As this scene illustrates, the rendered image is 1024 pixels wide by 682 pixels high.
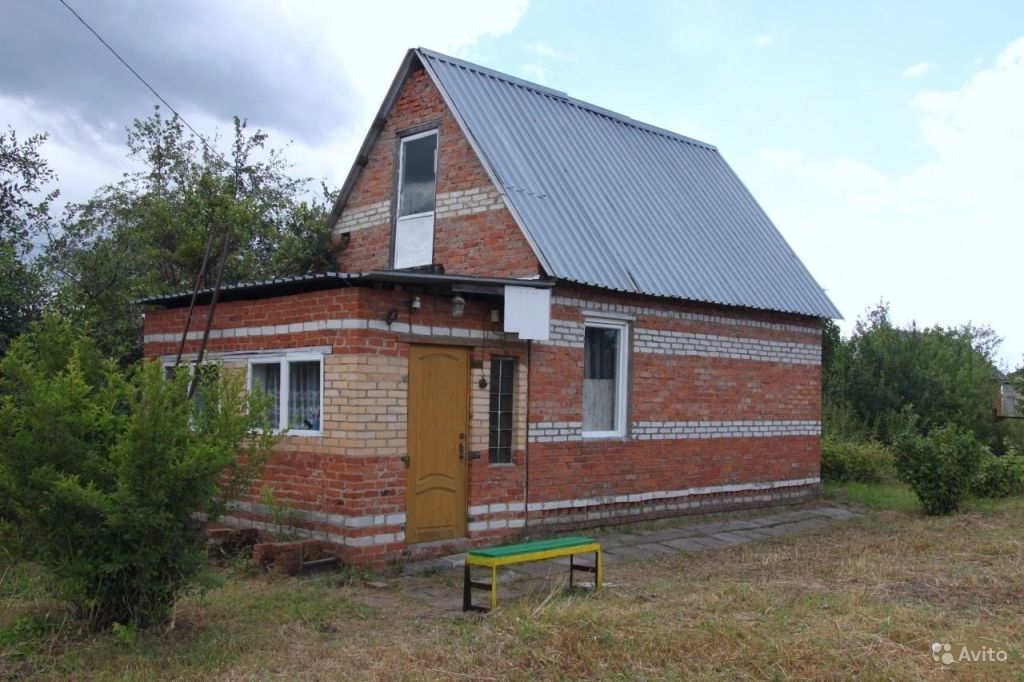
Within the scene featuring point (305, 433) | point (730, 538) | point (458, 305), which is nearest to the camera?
point (305, 433)

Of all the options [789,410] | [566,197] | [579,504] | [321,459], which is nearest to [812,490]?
[789,410]

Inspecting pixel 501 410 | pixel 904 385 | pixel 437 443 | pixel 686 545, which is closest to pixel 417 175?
pixel 501 410

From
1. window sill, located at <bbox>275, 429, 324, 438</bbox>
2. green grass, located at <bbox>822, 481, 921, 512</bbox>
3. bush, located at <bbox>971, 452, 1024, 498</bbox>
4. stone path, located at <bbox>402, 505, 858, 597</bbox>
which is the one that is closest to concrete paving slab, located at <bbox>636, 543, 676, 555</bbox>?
stone path, located at <bbox>402, 505, 858, 597</bbox>

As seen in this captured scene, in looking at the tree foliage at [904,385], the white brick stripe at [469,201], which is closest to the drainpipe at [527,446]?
the white brick stripe at [469,201]

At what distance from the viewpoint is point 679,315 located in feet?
41.8

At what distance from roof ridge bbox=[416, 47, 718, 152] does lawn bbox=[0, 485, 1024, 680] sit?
783 cm

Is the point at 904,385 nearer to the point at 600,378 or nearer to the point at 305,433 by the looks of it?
the point at 600,378

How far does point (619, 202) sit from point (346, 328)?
225 inches

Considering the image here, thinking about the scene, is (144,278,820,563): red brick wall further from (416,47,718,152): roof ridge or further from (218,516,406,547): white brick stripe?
(416,47,718,152): roof ridge

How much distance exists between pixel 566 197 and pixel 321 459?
5214 mm

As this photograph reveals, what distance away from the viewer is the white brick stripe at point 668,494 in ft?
36.1

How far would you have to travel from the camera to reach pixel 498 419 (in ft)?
34.1

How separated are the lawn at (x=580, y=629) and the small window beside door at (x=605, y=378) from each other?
2.85 metres

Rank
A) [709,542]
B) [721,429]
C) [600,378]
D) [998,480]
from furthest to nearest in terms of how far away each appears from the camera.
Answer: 1. [998,480]
2. [721,429]
3. [600,378]
4. [709,542]
